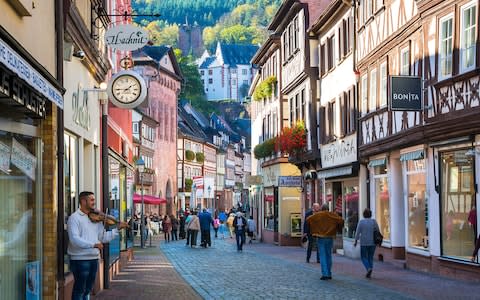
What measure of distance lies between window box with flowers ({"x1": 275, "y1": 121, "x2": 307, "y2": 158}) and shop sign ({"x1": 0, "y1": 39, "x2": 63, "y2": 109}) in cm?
2713

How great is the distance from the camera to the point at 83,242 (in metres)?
10.9

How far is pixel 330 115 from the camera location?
108ft

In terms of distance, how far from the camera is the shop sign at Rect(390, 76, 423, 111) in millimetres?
20000

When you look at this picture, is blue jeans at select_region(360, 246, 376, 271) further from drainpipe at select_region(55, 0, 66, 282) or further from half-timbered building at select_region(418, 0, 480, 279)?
drainpipe at select_region(55, 0, 66, 282)

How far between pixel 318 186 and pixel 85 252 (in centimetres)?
2474

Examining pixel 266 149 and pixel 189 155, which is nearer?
pixel 266 149

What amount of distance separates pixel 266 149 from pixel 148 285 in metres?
25.5

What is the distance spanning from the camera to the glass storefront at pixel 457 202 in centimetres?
1847

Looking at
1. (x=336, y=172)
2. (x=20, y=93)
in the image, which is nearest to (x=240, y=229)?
(x=336, y=172)

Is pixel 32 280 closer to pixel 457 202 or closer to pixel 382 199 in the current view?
pixel 457 202

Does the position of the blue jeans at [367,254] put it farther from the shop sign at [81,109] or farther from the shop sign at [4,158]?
the shop sign at [4,158]

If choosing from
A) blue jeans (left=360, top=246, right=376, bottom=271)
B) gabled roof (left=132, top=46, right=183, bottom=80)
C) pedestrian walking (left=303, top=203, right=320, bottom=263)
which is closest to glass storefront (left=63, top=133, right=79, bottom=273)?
blue jeans (left=360, top=246, right=376, bottom=271)

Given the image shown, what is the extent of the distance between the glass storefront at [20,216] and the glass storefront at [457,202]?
34.8 feet

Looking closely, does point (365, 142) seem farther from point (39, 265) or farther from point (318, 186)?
point (39, 265)
